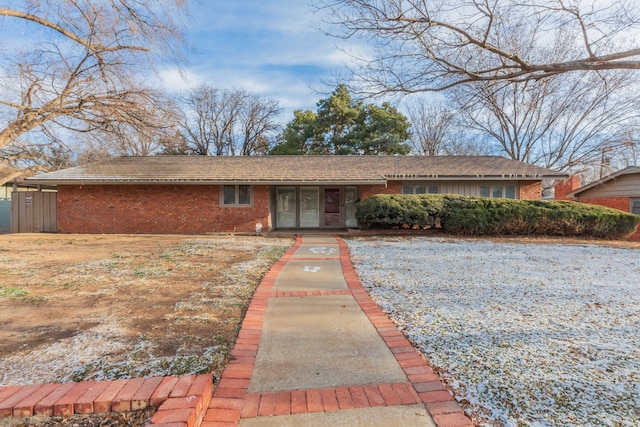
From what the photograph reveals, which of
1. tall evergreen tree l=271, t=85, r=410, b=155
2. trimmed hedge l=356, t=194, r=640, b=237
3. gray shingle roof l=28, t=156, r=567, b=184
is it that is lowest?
trimmed hedge l=356, t=194, r=640, b=237

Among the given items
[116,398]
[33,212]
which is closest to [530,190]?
[116,398]

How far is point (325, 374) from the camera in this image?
8.01ft

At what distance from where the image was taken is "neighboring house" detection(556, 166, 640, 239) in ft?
47.0

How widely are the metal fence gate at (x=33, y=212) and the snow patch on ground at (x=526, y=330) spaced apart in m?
14.3

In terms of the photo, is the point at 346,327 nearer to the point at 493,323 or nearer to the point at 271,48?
the point at 493,323

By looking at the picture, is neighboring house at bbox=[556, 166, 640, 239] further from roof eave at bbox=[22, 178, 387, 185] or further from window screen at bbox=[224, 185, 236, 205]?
window screen at bbox=[224, 185, 236, 205]

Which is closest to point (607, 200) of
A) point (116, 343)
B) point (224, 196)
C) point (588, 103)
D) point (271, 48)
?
point (588, 103)

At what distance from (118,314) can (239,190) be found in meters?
10.3

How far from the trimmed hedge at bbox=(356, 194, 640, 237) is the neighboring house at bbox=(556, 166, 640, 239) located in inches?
108

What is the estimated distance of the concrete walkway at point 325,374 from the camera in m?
1.97

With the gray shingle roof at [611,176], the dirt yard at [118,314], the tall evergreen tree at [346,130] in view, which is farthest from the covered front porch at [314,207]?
the tall evergreen tree at [346,130]

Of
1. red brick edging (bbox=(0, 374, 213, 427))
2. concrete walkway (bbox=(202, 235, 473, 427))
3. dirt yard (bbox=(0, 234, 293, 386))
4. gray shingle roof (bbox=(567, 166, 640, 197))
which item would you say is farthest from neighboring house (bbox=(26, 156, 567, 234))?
red brick edging (bbox=(0, 374, 213, 427))

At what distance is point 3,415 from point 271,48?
445 inches

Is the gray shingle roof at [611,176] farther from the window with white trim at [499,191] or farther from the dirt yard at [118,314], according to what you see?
the dirt yard at [118,314]
